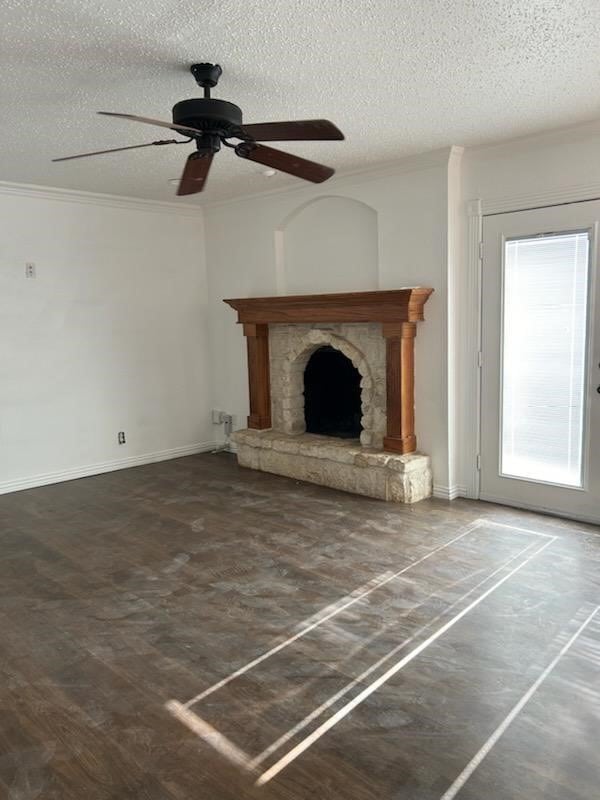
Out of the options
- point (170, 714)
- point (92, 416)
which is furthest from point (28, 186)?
point (170, 714)

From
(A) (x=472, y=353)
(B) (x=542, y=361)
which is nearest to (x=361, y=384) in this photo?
(A) (x=472, y=353)

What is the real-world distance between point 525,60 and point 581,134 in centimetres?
120

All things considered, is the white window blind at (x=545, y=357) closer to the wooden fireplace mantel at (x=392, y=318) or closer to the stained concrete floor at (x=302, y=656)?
the stained concrete floor at (x=302, y=656)

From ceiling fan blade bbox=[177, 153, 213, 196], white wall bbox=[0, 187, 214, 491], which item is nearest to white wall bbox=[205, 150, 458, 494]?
white wall bbox=[0, 187, 214, 491]

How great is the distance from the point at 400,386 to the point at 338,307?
0.79 meters

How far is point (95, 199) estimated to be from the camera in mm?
5285

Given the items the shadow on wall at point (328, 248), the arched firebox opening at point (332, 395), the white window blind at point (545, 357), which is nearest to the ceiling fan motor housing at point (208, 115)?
the white window blind at point (545, 357)

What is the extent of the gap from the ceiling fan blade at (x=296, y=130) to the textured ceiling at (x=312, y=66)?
0.33m

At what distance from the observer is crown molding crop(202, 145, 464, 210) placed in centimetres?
416

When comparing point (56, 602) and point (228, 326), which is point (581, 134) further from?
point (56, 602)

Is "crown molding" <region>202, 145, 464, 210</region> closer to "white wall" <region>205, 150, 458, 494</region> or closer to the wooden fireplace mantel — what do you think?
"white wall" <region>205, 150, 458, 494</region>

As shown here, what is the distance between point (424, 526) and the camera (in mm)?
3926

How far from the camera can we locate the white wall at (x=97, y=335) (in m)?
4.97

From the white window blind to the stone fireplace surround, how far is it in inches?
25.0
